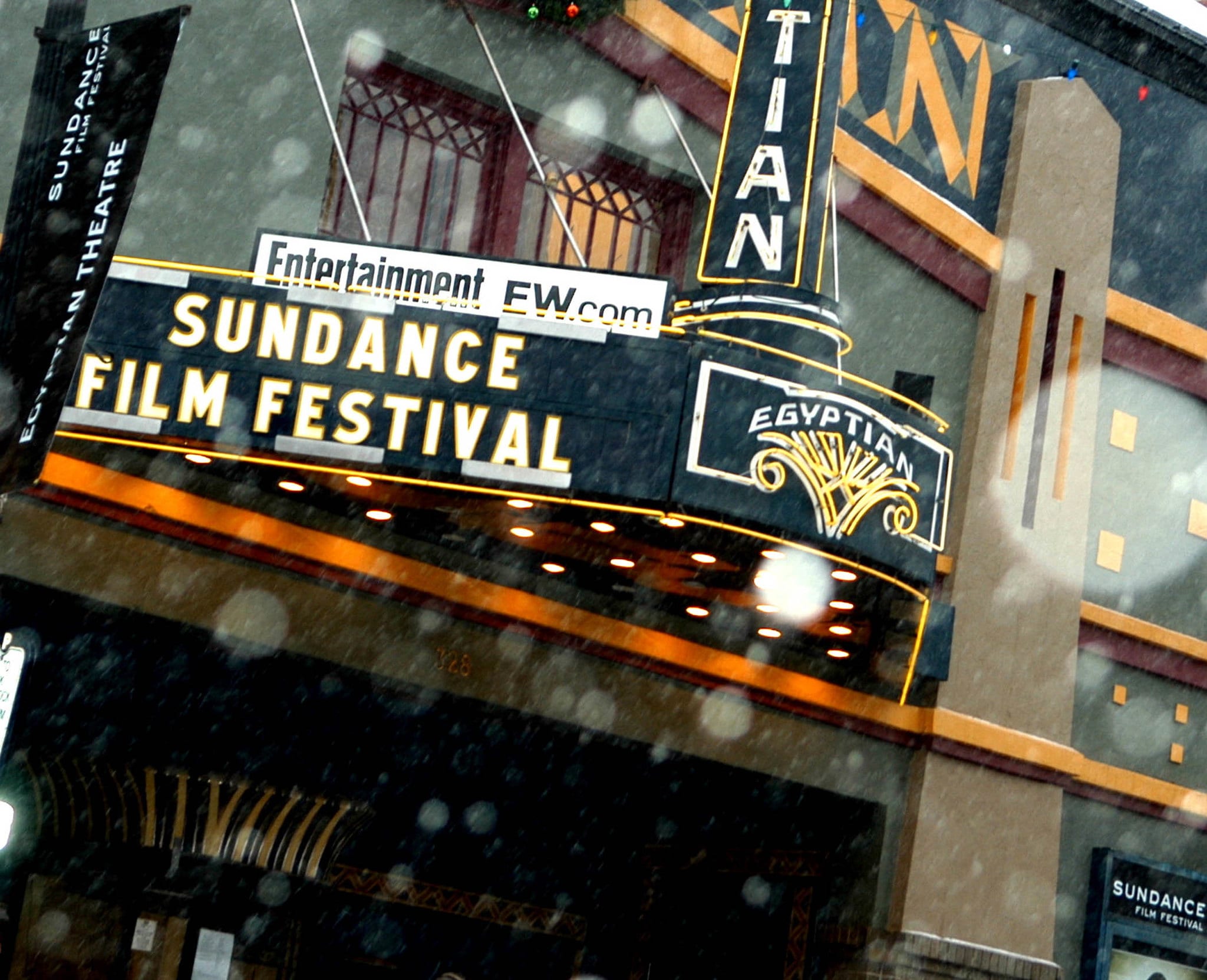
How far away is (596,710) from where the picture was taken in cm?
1451

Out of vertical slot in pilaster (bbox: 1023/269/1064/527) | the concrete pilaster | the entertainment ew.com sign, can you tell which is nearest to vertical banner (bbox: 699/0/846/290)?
the entertainment ew.com sign

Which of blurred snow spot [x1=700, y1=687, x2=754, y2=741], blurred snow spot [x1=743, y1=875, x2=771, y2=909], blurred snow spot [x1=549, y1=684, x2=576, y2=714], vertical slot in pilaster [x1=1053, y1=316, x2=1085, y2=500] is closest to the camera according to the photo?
blurred snow spot [x1=549, y1=684, x2=576, y2=714]

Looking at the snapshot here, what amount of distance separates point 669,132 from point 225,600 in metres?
5.52

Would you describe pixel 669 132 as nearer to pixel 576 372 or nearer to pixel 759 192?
pixel 759 192

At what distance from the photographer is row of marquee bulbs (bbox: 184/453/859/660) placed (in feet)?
38.1

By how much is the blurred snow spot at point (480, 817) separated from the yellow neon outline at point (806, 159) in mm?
5722

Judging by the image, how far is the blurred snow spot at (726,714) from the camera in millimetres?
15055

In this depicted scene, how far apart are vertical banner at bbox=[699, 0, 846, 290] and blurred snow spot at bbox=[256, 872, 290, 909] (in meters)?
5.29

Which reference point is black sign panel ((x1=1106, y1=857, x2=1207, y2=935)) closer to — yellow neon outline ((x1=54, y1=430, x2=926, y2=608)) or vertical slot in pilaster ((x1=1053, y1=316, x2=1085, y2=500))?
vertical slot in pilaster ((x1=1053, y1=316, x2=1085, y2=500))

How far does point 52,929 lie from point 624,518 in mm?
5347

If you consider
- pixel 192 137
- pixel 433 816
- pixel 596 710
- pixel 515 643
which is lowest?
pixel 433 816

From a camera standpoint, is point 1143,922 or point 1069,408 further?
point 1069,408

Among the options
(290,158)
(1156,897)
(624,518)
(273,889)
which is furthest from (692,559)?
(1156,897)

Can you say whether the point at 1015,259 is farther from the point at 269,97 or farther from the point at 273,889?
the point at 273,889
